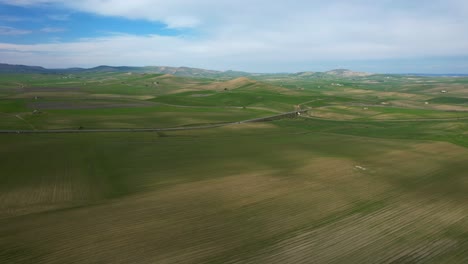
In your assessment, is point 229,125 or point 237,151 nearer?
point 237,151

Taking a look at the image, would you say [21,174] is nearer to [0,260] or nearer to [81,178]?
[81,178]

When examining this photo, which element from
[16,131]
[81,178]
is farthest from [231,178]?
[16,131]

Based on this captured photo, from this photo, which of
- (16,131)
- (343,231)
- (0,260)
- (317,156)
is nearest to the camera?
(0,260)

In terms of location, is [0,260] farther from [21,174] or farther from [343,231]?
[343,231]

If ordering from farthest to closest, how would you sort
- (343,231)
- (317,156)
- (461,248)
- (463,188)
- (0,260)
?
(317,156) → (463,188) → (343,231) → (461,248) → (0,260)

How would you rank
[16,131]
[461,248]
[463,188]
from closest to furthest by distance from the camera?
[461,248], [463,188], [16,131]

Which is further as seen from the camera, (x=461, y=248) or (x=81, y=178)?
(x=81, y=178)

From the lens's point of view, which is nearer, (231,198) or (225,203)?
(225,203)

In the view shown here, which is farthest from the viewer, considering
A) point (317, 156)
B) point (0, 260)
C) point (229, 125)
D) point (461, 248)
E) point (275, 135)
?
point (229, 125)

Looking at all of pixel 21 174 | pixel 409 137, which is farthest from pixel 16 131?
pixel 409 137
